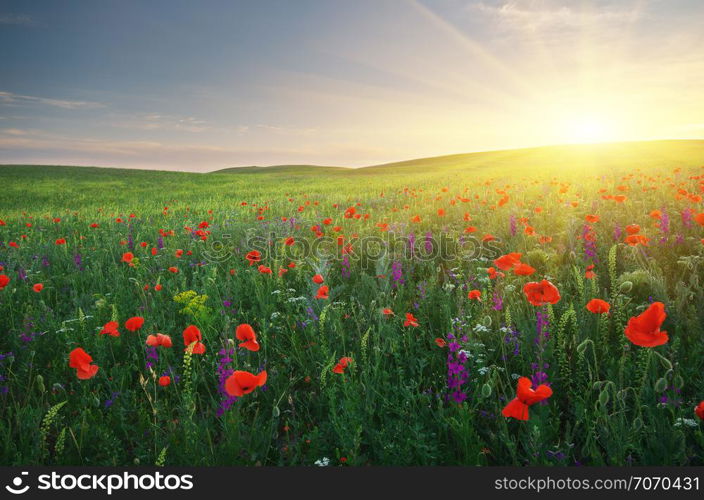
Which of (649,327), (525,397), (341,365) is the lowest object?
(341,365)

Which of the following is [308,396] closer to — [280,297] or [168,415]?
[168,415]

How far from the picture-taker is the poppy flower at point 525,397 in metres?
1.47

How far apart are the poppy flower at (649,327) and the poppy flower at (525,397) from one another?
0.40 meters

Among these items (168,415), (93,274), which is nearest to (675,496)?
(168,415)

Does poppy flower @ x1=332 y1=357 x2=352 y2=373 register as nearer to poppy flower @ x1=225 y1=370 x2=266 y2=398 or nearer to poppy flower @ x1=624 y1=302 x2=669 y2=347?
poppy flower @ x1=225 y1=370 x2=266 y2=398

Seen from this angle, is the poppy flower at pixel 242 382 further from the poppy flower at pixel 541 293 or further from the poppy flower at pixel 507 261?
the poppy flower at pixel 507 261

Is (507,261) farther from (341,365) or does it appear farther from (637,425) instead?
(341,365)

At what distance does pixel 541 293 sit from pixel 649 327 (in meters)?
0.50

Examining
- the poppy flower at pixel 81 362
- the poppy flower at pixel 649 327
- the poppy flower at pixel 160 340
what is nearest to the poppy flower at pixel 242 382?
the poppy flower at pixel 160 340

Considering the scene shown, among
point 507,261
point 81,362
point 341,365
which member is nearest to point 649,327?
point 507,261

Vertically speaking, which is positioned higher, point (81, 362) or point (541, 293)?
point (541, 293)

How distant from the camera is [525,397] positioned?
4.92 feet

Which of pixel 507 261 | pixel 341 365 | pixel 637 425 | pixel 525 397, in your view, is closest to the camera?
pixel 525 397

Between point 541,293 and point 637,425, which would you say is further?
point 541,293
